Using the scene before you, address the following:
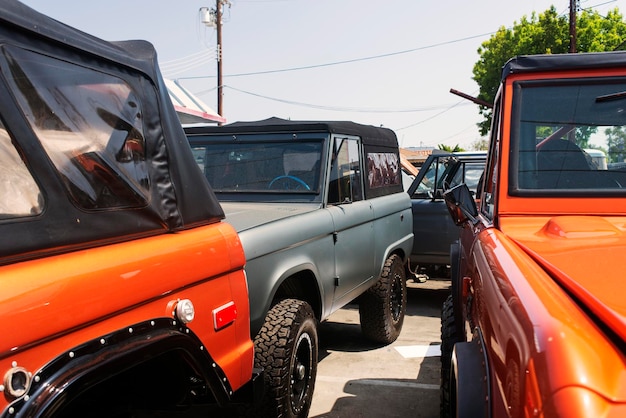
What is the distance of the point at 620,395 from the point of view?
93 centimetres

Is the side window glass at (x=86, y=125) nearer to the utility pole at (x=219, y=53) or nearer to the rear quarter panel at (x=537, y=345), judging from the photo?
the rear quarter panel at (x=537, y=345)

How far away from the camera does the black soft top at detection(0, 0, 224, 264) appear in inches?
58.2

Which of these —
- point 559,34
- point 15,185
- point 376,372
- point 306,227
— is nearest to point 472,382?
point 15,185

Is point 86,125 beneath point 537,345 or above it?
above

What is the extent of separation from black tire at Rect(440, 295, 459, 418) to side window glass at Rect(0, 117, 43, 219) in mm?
1842

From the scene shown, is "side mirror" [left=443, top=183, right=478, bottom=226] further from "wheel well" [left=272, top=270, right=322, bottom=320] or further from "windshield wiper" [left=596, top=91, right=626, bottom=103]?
"wheel well" [left=272, top=270, right=322, bottom=320]

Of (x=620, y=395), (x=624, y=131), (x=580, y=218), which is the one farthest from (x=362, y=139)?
(x=620, y=395)

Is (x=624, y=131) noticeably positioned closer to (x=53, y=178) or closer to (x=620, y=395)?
(x=620, y=395)

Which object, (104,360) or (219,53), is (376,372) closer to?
(104,360)

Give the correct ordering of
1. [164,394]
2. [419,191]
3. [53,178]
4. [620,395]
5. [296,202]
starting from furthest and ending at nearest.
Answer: [419,191] → [296,202] → [164,394] → [53,178] → [620,395]

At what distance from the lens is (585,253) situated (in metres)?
1.71

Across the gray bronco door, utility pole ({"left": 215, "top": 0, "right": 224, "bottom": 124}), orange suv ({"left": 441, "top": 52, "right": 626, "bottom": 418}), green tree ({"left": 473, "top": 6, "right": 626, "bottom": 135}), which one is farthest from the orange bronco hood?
green tree ({"left": 473, "top": 6, "right": 626, "bottom": 135})

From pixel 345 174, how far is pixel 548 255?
3.00 metres

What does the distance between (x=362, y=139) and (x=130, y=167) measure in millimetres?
3481
